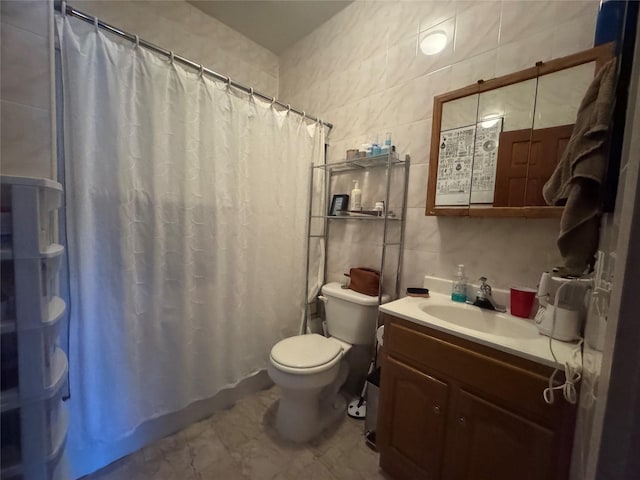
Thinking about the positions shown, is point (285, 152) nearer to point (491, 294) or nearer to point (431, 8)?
point (431, 8)

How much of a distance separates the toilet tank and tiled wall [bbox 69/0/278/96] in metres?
1.86

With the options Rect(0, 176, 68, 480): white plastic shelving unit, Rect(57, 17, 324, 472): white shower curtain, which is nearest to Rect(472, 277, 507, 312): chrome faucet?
Rect(57, 17, 324, 472): white shower curtain

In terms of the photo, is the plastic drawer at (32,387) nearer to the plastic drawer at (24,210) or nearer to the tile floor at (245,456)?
the plastic drawer at (24,210)

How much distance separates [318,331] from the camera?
209cm

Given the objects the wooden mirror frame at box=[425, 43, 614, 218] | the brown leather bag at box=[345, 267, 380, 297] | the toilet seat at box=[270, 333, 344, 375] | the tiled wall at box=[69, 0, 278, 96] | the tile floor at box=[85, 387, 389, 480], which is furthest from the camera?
the brown leather bag at box=[345, 267, 380, 297]

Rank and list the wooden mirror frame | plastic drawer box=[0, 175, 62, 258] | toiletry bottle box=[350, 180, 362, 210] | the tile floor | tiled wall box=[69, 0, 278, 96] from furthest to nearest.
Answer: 1. toiletry bottle box=[350, 180, 362, 210]
2. tiled wall box=[69, 0, 278, 96]
3. the tile floor
4. the wooden mirror frame
5. plastic drawer box=[0, 175, 62, 258]

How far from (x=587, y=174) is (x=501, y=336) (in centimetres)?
65

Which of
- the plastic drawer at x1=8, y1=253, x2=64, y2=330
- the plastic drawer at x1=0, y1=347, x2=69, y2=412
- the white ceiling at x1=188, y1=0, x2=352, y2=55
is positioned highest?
the white ceiling at x1=188, y1=0, x2=352, y2=55

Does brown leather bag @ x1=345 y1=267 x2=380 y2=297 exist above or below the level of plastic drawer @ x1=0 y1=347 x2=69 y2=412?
above

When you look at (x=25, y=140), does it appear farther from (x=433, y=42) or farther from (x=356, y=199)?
(x=433, y=42)

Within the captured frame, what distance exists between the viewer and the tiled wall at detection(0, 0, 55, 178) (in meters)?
0.84

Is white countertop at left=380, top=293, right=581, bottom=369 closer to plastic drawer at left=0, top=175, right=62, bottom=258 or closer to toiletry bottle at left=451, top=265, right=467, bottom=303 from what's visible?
toiletry bottle at left=451, top=265, right=467, bottom=303

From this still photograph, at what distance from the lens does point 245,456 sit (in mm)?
1322

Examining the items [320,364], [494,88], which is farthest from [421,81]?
[320,364]
